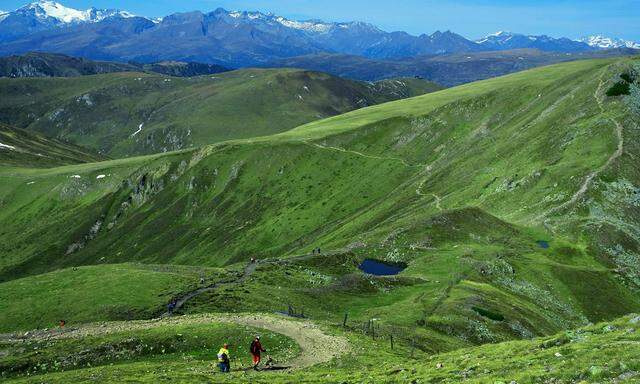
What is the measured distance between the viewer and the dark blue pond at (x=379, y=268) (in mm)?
89812

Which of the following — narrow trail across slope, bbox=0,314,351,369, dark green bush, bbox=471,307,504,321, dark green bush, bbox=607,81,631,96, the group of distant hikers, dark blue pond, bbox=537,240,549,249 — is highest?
dark green bush, bbox=607,81,631,96

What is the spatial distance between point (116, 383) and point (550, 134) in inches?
5651

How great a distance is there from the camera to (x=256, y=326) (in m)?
53.9

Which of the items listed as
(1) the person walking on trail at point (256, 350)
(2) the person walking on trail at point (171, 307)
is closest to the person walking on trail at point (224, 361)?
(1) the person walking on trail at point (256, 350)

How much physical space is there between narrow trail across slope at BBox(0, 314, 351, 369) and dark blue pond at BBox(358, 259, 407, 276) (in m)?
34.3

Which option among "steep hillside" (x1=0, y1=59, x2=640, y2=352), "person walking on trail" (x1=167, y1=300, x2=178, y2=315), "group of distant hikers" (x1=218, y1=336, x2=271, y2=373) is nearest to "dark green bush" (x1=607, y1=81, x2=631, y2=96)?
"steep hillside" (x1=0, y1=59, x2=640, y2=352)

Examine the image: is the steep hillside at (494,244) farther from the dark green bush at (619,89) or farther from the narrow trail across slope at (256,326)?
the narrow trail across slope at (256,326)

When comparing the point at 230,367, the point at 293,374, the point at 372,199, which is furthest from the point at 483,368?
the point at 372,199

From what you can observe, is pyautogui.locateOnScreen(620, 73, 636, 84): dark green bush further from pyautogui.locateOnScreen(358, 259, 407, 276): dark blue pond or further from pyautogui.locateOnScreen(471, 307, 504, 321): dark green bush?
pyautogui.locateOnScreen(471, 307, 504, 321): dark green bush

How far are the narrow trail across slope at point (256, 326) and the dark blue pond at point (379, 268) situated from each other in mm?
34303

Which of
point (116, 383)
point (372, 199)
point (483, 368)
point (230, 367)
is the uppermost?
point (483, 368)

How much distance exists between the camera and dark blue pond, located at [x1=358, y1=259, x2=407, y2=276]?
89812mm

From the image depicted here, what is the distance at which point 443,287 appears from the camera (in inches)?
3073

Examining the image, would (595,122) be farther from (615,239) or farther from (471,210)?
(471,210)
